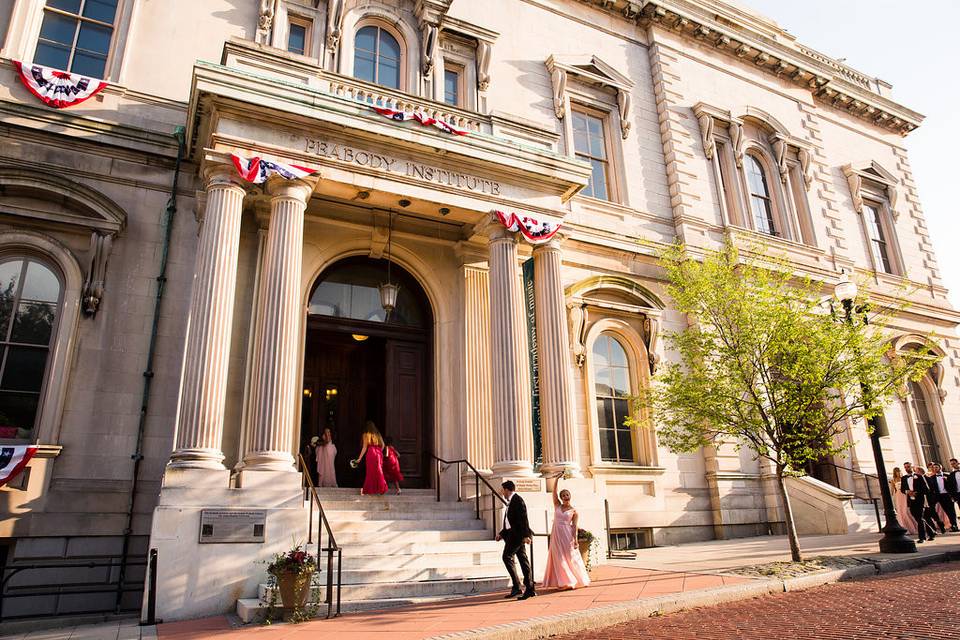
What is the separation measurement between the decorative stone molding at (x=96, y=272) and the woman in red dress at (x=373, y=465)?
5.39 m

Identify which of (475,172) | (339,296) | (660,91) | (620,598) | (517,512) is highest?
(660,91)

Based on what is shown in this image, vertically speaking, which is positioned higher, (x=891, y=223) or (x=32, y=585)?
(x=891, y=223)

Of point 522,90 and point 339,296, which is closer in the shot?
point 339,296

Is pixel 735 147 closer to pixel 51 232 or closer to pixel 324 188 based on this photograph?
pixel 324 188

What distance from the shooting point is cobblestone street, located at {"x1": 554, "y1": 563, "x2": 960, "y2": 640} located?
575 centimetres

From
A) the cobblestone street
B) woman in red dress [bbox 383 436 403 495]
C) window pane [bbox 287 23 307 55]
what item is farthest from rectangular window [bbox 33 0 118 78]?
the cobblestone street

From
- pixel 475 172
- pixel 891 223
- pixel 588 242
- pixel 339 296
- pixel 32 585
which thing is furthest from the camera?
pixel 891 223

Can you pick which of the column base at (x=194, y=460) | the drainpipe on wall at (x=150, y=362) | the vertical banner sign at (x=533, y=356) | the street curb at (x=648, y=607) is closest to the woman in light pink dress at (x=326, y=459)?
the drainpipe on wall at (x=150, y=362)

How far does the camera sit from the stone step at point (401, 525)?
10.3 meters

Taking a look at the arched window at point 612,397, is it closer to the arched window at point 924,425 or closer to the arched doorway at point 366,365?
the arched doorway at point 366,365

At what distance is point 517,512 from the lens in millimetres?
8828

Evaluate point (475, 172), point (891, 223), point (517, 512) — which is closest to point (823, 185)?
point (891, 223)

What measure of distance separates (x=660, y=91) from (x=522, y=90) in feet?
16.8

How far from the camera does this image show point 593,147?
61.8 ft
